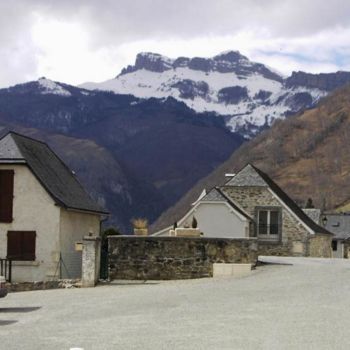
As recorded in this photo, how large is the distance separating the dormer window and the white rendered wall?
9.20ft

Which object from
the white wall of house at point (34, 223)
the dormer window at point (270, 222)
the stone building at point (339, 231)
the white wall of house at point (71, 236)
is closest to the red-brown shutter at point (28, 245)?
the white wall of house at point (34, 223)

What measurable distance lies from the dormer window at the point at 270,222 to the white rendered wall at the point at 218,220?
2.80 m

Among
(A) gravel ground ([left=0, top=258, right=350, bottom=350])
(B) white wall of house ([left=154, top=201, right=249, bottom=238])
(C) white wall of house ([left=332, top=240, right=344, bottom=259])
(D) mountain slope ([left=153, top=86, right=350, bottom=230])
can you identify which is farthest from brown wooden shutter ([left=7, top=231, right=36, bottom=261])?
(D) mountain slope ([left=153, top=86, right=350, bottom=230])

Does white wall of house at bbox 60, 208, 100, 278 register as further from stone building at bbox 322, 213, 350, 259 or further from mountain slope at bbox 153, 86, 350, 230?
mountain slope at bbox 153, 86, 350, 230

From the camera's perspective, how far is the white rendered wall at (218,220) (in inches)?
1677

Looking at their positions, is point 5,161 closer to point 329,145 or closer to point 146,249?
point 146,249

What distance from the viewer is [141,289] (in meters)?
24.6

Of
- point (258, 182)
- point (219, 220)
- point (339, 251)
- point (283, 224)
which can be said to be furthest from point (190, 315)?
point (339, 251)

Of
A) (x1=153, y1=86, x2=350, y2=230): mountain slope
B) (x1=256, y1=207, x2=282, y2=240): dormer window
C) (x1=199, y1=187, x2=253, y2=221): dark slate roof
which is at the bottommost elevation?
(x1=256, y1=207, x2=282, y2=240): dormer window

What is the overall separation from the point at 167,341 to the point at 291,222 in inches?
1246

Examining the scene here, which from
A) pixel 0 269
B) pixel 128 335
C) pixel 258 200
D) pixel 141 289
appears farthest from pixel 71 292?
pixel 258 200

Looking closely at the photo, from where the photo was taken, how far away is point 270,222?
4544 centimetres

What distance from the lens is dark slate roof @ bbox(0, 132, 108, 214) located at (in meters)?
31.9

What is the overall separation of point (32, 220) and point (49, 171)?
2.97 m
